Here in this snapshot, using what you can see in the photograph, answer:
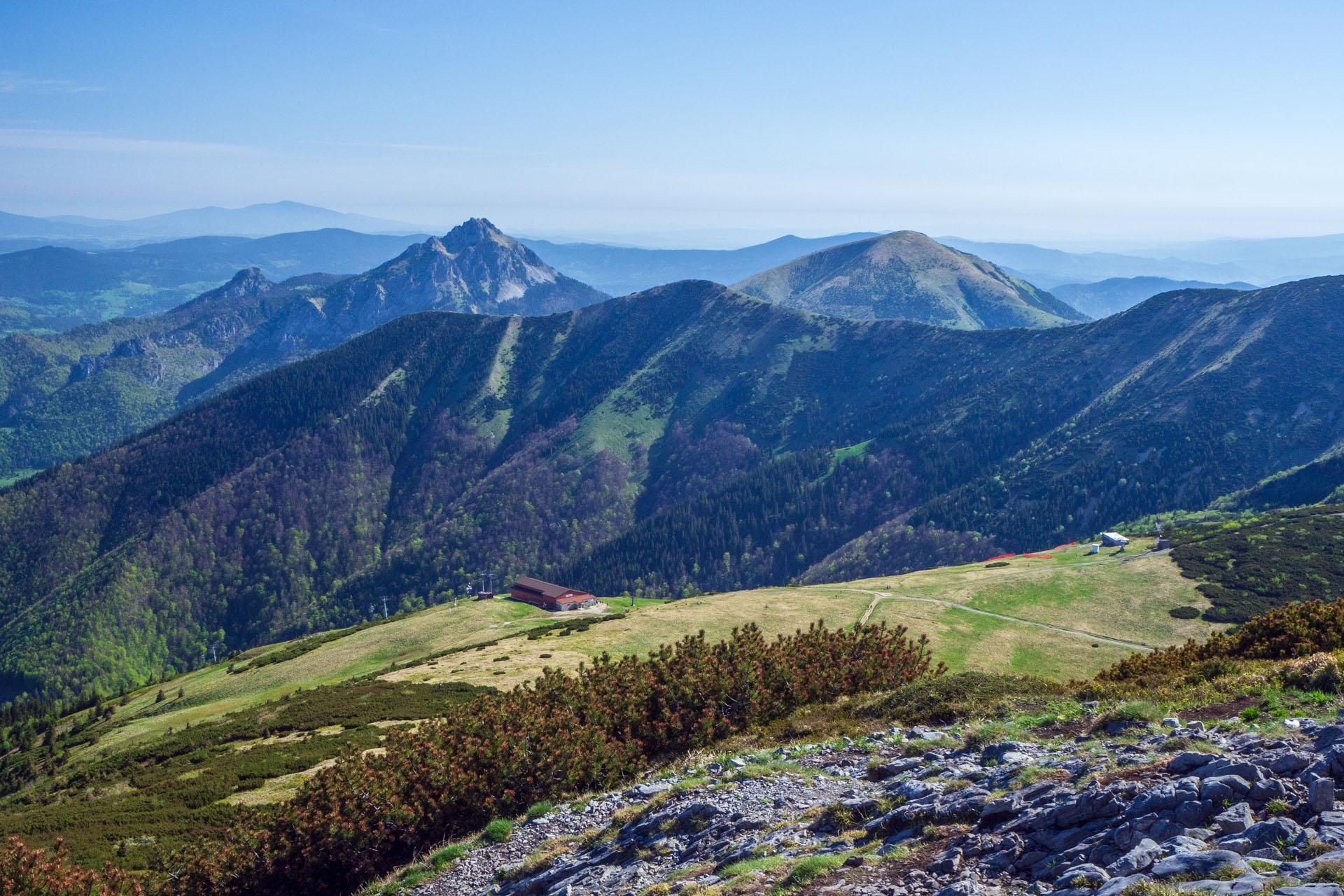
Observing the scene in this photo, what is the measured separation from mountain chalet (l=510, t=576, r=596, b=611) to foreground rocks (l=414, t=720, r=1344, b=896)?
119027 millimetres

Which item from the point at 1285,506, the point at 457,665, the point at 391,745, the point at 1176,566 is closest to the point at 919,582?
the point at 1176,566

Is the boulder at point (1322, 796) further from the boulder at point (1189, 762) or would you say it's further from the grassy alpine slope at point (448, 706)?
the grassy alpine slope at point (448, 706)

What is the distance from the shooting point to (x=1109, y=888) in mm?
13836

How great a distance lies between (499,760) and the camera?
31672 millimetres

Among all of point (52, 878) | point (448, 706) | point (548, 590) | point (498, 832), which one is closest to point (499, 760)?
point (498, 832)

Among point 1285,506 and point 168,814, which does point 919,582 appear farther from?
point 1285,506

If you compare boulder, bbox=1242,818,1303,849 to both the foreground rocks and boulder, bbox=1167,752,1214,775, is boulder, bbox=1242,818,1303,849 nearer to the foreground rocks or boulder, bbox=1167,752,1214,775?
the foreground rocks

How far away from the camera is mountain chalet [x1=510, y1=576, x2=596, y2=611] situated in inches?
5763

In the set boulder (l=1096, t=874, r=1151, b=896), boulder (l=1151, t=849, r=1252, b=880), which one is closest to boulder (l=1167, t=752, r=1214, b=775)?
boulder (l=1151, t=849, r=1252, b=880)

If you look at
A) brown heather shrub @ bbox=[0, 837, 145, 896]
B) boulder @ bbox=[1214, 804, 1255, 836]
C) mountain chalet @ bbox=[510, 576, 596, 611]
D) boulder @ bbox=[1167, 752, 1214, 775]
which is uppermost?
boulder @ bbox=[1214, 804, 1255, 836]

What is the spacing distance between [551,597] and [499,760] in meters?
119

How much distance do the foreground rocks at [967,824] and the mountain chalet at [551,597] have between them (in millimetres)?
119027

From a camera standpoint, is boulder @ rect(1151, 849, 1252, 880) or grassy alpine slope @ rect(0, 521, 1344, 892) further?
grassy alpine slope @ rect(0, 521, 1344, 892)

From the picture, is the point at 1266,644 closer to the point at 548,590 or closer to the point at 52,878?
the point at 52,878
